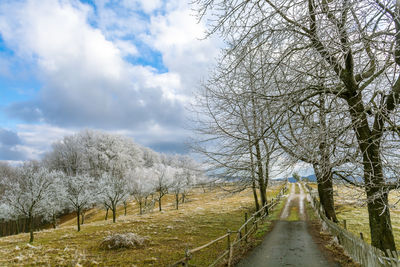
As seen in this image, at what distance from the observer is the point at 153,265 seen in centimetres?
1025

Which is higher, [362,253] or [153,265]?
[362,253]

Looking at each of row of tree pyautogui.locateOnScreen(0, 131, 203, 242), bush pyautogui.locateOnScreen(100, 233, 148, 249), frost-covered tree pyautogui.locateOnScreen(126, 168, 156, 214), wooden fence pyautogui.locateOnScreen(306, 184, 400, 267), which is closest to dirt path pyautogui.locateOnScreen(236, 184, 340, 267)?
wooden fence pyautogui.locateOnScreen(306, 184, 400, 267)

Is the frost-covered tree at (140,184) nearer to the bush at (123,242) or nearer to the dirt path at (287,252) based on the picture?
the bush at (123,242)

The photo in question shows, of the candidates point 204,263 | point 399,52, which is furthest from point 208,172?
point 399,52

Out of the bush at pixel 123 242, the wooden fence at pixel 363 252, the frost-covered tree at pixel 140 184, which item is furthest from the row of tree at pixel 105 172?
the wooden fence at pixel 363 252

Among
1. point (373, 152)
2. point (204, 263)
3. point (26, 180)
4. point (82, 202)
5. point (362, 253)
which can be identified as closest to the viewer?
point (373, 152)

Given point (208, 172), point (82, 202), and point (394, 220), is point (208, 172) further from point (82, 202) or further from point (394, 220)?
point (82, 202)

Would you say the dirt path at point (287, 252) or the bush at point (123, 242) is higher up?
the dirt path at point (287, 252)

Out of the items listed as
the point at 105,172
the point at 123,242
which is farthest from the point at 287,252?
the point at 105,172

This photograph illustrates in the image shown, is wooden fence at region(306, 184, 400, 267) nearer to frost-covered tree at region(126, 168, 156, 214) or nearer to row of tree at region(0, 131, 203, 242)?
row of tree at region(0, 131, 203, 242)

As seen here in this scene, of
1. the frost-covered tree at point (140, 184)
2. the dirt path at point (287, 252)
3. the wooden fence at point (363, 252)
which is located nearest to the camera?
the wooden fence at point (363, 252)

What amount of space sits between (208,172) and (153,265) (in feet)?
16.1

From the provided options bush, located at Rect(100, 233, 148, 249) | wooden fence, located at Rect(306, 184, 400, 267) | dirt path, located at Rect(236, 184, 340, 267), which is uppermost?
wooden fence, located at Rect(306, 184, 400, 267)

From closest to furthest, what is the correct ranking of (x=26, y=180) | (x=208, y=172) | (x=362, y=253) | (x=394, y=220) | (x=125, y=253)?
(x=362, y=253)
(x=208, y=172)
(x=125, y=253)
(x=394, y=220)
(x=26, y=180)
